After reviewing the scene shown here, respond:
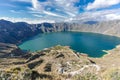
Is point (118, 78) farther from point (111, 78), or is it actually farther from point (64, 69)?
point (64, 69)

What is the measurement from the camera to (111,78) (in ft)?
314

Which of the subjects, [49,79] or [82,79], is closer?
[82,79]

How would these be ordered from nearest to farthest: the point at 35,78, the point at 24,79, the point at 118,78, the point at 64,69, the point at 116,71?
1. the point at 118,78
2. the point at 116,71
3. the point at 24,79
4. the point at 35,78
5. the point at 64,69

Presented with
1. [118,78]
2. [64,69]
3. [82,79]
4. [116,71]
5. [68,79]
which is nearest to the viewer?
[118,78]

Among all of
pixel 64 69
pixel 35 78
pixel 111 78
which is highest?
pixel 111 78

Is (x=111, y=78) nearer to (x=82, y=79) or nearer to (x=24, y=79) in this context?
(x=82, y=79)

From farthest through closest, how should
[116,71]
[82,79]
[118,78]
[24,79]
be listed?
[82,79], [24,79], [116,71], [118,78]

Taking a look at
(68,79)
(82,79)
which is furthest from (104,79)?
(68,79)

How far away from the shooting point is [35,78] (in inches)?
4929

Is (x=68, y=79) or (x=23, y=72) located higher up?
(x=23, y=72)

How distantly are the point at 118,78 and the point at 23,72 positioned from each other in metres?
48.9

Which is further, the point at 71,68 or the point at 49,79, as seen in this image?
the point at 71,68

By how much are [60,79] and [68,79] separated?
5.30 meters

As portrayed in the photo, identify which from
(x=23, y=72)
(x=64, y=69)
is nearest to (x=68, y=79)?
(x=23, y=72)
